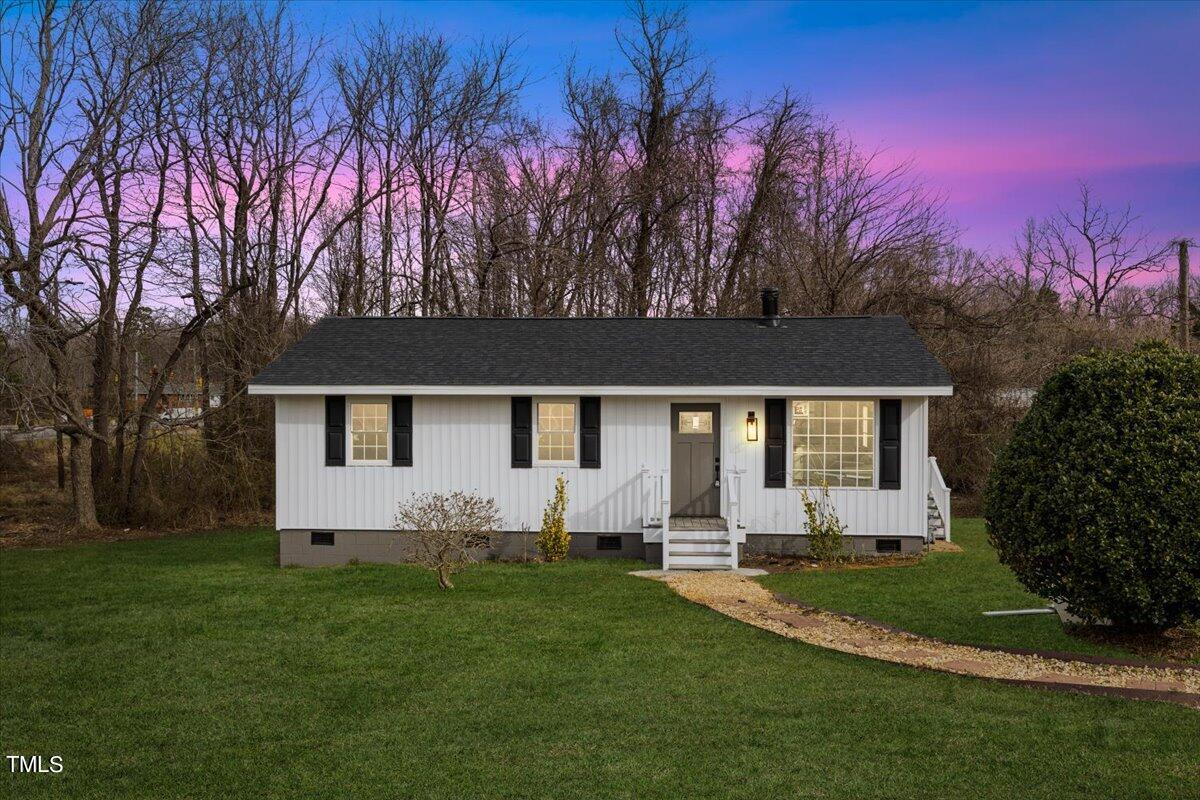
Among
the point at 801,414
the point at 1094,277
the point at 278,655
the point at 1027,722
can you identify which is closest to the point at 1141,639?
the point at 1027,722

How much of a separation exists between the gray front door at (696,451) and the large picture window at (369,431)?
461 cm

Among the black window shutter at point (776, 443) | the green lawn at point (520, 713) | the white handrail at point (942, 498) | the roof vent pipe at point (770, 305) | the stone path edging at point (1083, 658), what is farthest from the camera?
the roof vent pipe at point (770, 305)

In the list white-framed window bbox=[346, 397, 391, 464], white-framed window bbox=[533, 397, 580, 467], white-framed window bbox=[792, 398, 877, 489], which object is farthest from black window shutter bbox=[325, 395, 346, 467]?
white-framed window bbox=[792, 398, 877, 489]

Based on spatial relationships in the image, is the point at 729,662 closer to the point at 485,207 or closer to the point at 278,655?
the point at 278,655

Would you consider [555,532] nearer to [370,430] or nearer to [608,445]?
[608,445]

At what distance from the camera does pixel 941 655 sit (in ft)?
25.0

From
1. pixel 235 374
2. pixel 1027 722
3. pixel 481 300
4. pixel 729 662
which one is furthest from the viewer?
pixel 481 300

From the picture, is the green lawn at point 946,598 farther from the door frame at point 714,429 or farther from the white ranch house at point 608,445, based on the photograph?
the door frame at point 714,429

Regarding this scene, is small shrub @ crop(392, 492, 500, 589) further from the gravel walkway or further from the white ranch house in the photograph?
the gravel walkway

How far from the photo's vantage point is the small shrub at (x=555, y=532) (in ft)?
42.3

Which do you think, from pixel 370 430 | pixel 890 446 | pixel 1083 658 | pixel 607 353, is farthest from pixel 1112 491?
pixel 370 430

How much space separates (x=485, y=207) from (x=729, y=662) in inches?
755

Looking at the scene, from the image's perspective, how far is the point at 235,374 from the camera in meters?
20.5

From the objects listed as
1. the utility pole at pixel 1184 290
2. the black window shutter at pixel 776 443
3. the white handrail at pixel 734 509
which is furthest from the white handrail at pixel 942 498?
the utility pole at pixel 1184 290
